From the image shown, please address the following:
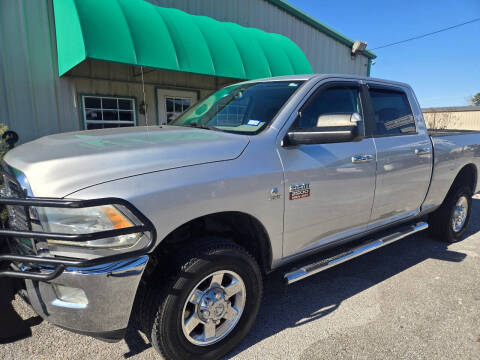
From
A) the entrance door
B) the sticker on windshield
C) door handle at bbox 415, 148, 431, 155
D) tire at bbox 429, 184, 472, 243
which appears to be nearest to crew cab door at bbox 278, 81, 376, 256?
the sticker on windshield

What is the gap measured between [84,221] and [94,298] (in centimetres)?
41

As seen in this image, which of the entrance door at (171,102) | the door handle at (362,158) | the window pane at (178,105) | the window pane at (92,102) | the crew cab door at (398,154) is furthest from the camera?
the window pane at (178,105)

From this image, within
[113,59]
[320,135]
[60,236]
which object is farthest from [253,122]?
[113,59]

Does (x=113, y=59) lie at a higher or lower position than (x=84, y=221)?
higher

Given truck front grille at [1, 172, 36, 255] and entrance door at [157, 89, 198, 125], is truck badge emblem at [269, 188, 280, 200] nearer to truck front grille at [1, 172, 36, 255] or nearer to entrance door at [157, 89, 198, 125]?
truck front grille at [1, 172, 36, 255]

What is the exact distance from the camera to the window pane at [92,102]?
6662 mm

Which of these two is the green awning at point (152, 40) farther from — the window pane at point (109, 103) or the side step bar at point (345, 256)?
the side step bar at point (345, 256)

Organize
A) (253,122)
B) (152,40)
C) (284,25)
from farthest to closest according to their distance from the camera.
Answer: (284,25) < (152,40) < (253,122)

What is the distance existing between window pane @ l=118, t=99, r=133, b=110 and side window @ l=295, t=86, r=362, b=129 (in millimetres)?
5707

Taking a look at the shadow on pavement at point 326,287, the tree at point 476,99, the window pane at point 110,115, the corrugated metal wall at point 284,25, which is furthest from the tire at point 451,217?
the tree at point 476,99

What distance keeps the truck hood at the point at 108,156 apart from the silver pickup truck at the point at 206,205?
10 millimetres

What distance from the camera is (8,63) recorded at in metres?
5.65

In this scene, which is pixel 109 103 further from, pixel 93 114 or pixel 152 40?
pixel 152 40

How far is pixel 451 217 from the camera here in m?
4.30
